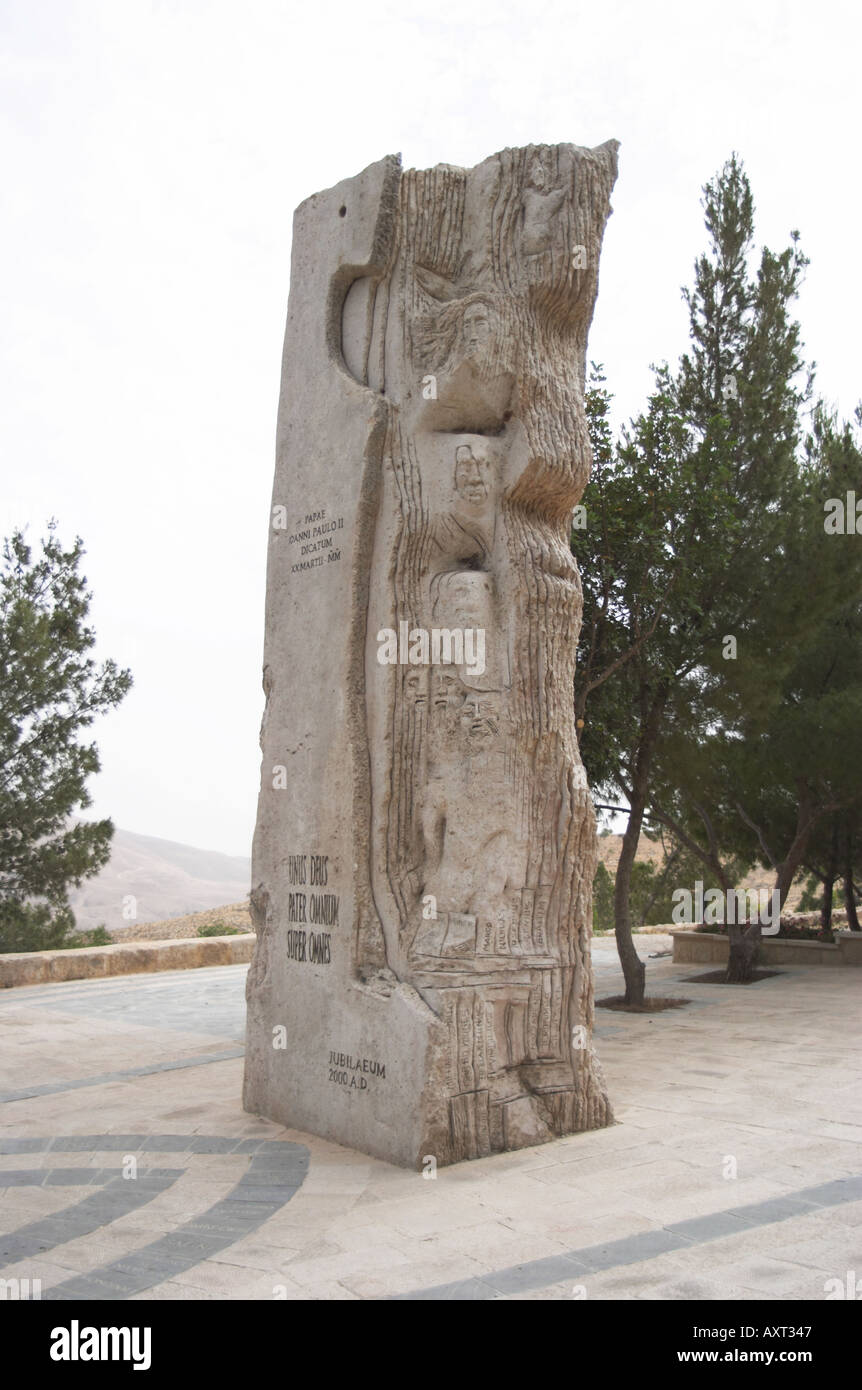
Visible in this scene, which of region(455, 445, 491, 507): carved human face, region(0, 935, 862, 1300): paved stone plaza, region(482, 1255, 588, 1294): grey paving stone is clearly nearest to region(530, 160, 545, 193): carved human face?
region(455, 445, 491, 507): carved human face

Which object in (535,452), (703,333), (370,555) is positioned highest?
(703,333)

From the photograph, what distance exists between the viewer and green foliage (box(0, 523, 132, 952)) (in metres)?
12.3

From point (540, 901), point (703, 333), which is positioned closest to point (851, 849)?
point (703, 333)

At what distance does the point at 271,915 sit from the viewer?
19.2 feet

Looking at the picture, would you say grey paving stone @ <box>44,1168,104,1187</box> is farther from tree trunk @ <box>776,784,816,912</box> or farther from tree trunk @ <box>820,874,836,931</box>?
tree trunk @ <box>820,874,836,931</box>

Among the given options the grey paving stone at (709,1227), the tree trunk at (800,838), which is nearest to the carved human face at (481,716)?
the grey paving stone at (709,1227)

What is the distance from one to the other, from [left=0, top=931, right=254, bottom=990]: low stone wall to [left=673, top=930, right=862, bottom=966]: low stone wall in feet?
16.9

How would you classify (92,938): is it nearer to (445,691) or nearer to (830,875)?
(830,875)

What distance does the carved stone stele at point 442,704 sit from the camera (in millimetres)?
5062

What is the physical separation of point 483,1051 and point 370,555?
2.34 metres

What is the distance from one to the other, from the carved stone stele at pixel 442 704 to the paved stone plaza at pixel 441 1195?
340mm

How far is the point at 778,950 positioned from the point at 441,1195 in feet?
A: 32.1

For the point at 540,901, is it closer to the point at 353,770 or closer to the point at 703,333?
the point at 353,770

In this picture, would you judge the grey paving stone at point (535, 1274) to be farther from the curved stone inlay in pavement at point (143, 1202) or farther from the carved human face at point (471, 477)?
the carved human face at point (471, 477)
